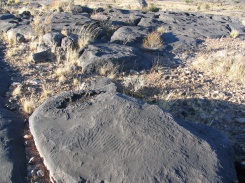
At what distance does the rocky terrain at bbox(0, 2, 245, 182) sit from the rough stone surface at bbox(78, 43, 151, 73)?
25 mm

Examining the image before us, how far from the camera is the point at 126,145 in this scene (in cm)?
318

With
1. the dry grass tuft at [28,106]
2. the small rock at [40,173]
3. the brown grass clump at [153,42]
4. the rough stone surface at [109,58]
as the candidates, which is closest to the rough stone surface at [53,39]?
the rough stone surface at [109,58]

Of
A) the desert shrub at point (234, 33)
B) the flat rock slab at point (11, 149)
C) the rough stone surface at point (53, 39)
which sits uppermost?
the rough stone surface at point (53, 39)

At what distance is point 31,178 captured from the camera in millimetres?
3430

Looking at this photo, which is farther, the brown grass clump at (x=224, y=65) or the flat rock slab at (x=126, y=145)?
the brown grass clump at (x=224, y=65)

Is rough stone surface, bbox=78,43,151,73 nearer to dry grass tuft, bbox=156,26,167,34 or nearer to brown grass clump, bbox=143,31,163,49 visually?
brown grass clump, bbox=143,31,163,49

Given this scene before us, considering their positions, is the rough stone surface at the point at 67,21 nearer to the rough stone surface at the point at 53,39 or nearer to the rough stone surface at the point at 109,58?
the rough stone surface at the point at 53,39

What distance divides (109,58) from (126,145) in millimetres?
3603

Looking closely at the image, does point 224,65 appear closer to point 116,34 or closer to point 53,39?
point 116,34

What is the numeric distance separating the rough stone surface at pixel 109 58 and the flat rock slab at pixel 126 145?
2533 millimetres

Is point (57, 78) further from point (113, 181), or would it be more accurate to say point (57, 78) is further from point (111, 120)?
point (113, 181)

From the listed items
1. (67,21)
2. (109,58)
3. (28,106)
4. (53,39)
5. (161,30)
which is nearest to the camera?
(28,106)

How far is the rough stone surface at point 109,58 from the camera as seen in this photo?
6.40 meters

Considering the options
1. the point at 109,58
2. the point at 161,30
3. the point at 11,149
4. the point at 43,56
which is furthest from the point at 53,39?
the point at 161,30
